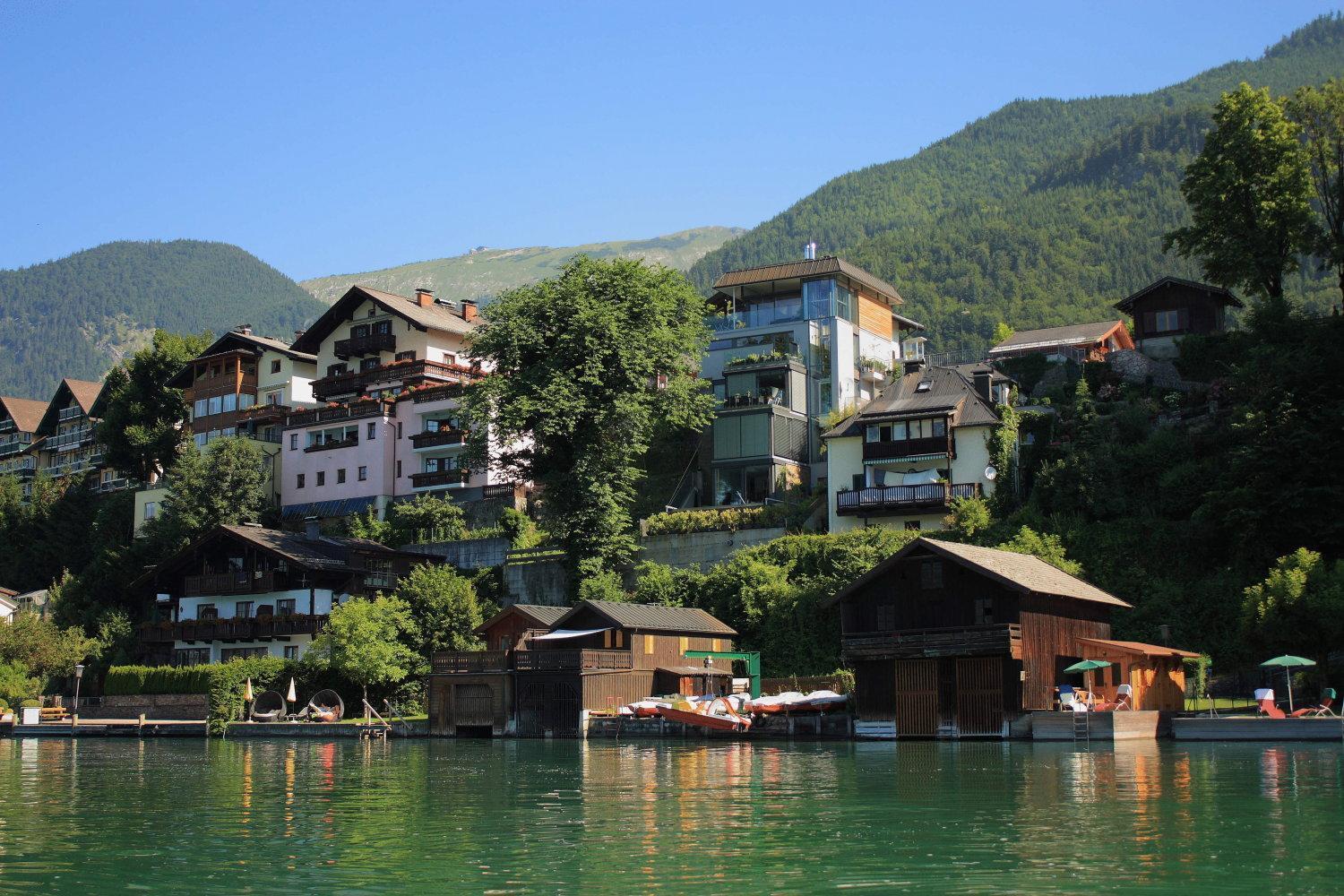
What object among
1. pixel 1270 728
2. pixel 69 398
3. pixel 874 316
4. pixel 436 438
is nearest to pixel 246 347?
pixel 436 438

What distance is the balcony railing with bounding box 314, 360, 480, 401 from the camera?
8362cm

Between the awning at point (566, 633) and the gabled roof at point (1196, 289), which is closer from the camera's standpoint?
the awning at point (566, 633)

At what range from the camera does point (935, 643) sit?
153ft

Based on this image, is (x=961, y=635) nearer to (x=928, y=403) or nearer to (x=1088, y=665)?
(x=1088, y=665)

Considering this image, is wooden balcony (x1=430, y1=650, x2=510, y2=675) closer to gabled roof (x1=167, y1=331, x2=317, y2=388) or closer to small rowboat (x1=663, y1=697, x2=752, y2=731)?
small rowboat (x1=663, y1=697, x2=752, y2=731)

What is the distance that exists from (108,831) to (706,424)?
1870 inches

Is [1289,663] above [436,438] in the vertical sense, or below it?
below

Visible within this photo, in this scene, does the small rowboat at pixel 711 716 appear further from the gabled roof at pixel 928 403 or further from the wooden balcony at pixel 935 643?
the gabled roof at pixel 928 403

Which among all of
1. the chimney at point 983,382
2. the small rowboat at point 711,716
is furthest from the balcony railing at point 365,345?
the small rowboat at point 711,716

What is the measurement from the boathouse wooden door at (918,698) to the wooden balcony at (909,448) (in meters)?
16.1

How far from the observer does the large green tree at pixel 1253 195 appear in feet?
208

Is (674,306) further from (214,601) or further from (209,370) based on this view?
(209,370)

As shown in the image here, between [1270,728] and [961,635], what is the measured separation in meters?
9.43

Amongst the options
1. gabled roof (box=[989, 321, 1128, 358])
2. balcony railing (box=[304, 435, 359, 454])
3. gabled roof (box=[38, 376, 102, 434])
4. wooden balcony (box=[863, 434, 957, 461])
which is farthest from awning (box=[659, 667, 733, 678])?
gabled roof (box=[38, 376, 102, 434])
